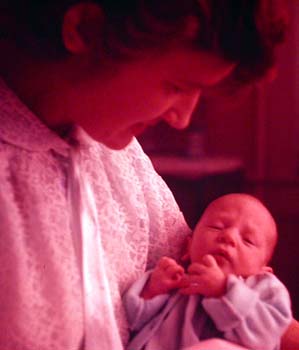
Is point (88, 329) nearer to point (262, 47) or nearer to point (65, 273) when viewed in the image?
point (65, 273)

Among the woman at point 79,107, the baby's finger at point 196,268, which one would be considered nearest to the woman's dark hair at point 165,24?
the woman at point 79,107

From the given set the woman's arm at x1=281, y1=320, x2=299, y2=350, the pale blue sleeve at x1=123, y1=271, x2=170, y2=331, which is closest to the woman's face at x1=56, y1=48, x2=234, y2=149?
the pale blue sleeve at x1=123, y1=271, x2=170, y2=331

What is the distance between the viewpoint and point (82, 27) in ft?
1.78

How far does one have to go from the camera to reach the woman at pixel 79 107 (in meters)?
0.54

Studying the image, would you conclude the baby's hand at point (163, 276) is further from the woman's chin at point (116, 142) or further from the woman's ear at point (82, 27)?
the woman's ear at point (82, 27)

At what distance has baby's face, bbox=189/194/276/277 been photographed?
82cm

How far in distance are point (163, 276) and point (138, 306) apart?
0.20ft

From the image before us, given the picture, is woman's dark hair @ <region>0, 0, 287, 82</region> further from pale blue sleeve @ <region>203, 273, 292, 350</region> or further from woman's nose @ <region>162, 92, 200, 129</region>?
pale blue sleeve @ <region>203, 273, 292, 350</region>

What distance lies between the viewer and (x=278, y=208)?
258cm

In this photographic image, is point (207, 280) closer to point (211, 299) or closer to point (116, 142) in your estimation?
point (211, 299)

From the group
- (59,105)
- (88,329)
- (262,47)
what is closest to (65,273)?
(88,329)

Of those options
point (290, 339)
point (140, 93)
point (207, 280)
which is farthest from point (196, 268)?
point (140, 93)

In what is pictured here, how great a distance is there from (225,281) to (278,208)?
6.11 ft

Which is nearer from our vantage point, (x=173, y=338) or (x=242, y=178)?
(x=173, y=338)
